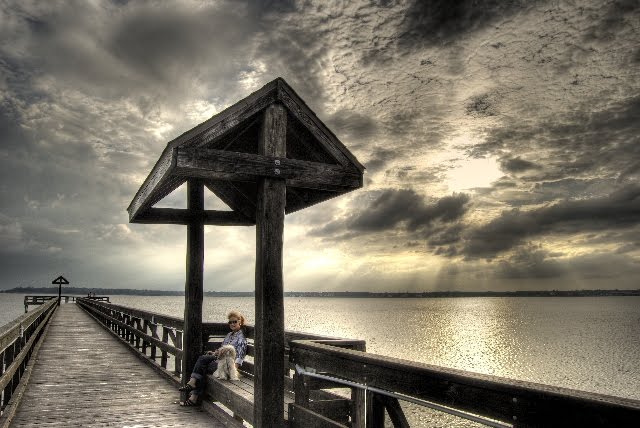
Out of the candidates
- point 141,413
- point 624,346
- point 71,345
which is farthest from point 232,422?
point 624,346

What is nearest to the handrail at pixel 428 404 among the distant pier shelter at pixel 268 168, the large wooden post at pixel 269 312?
the large wooden post at pixel 269 312

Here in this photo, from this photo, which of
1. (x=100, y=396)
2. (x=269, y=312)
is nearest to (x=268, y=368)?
(x=269, y=312)

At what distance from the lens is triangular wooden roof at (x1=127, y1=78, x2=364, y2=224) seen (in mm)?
4727

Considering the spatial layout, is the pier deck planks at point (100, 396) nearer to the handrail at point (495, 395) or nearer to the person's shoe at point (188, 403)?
the person's shoe at point (188, 403)

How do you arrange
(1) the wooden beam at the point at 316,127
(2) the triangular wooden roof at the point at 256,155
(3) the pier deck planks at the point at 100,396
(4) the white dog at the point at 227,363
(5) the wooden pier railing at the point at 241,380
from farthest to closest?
(4) the white dog at the point at 227,363
(3) the pier deck planks at the point at 100,396
(1) the wooden beam at the point at 316,127
(2) the triangular wooden roof at the point at 256,155
(5) the wooden pier railing at the point at 241,380

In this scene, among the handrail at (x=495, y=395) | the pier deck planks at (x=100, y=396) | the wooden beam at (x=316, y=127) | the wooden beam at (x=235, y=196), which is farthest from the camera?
the wooden beam at (x=235, y=196)

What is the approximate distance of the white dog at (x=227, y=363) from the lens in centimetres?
673

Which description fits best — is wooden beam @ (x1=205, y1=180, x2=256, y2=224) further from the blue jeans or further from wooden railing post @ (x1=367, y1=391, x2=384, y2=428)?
wooden railing post @ (x1=367, y1=391, x2=384, y2=428)

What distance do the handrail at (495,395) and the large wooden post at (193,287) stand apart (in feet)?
15.1

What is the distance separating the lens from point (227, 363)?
268 inches

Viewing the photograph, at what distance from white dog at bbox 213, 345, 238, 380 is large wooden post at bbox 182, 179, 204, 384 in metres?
0.79

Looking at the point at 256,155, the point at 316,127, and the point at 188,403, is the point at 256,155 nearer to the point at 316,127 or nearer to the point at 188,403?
the point at 316,127

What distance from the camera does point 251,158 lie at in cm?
479

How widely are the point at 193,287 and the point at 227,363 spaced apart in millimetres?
1365
